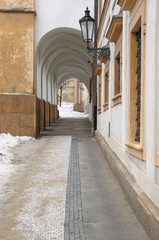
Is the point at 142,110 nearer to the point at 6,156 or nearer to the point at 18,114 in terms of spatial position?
the point at 6,156

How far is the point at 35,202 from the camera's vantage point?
3.86 m

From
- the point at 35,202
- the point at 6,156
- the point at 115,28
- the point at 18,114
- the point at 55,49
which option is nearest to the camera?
the point at 35,202

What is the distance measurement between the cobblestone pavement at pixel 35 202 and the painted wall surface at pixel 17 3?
26.5 feet

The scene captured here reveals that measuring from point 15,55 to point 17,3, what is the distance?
2244 mm

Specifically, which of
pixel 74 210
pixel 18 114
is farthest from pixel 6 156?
pixel 18 114

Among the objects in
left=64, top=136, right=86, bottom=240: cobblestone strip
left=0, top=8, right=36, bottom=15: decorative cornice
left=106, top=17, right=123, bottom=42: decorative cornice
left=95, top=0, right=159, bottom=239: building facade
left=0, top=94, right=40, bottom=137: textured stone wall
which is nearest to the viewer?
left=95, top=0, right=159, bottom=239: building facade

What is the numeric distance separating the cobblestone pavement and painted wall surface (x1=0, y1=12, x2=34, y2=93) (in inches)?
235

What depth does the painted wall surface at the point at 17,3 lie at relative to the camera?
1209 cm

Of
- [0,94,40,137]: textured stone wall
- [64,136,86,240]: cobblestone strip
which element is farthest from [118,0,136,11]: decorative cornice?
[0,94,40,137]: textured stone wall

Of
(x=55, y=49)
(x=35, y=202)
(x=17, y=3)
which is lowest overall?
(x=35, y=202)

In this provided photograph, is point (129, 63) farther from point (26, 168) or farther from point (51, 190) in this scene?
point (26, 168)

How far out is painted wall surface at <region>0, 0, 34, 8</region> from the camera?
1209 cm

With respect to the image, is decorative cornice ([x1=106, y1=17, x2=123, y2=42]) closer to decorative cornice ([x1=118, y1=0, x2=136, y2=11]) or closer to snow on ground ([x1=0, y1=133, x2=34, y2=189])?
decorative cornice ([x1=118, y1=0, x2=136, y2=11])

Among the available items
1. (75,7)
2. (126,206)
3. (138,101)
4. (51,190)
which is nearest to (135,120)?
(138,101)
